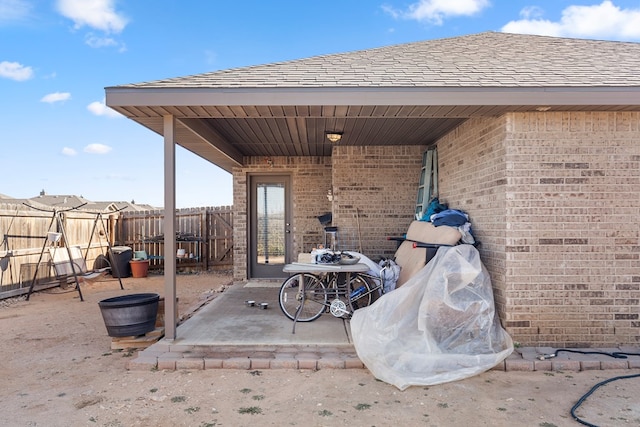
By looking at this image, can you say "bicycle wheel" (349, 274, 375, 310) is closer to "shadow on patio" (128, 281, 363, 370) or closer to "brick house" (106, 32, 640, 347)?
"shadow on patio" (128, 281, 363, 370)

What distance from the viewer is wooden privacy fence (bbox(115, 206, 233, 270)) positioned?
11.8 meters

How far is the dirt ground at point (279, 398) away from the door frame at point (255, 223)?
463 centimetres

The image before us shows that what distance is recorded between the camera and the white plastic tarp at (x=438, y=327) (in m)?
3.78

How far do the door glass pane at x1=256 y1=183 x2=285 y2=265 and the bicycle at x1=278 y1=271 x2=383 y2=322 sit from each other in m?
3.39

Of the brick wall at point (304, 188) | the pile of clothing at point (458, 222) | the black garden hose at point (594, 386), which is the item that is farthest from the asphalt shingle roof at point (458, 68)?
the brick wall at point (304, 188)

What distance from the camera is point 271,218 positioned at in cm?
900

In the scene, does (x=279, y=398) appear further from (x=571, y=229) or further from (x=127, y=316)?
(x=571, y=229)

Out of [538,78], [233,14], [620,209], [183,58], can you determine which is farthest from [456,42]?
[183,58]

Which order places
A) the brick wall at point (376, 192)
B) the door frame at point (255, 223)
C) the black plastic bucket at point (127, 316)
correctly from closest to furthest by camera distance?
the black plastic bucket at point (127, 316), the brick wall at point (376, 192), the door frame at point (255, 223)

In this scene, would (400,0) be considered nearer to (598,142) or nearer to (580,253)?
(598,142)

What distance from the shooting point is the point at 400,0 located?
363 inches

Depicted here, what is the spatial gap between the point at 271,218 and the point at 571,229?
590 cm

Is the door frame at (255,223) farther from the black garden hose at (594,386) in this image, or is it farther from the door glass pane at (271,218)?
the black garden hose at (594,386)

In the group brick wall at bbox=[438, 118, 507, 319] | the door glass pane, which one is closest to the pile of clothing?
brick wall at bbox=[438, 118, 507, 319]
